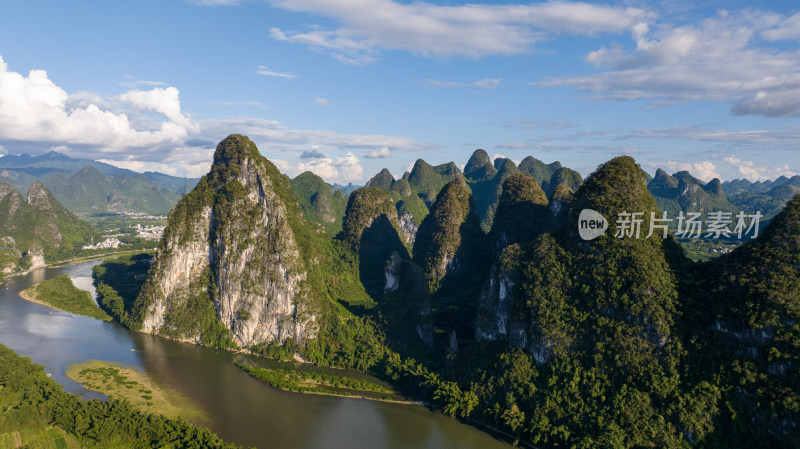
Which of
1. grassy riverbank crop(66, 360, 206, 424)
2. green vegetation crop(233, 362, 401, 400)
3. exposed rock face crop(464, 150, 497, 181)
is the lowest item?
grassy riverbank crop(66, 360, 206, 424)

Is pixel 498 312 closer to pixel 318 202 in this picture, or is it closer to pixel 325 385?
pixel 325 385

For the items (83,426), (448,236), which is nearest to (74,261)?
(83,426)

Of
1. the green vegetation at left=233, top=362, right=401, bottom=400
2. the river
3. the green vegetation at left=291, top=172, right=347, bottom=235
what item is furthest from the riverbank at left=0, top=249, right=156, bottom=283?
the green vegetation at left=233, top=362, right=401, bottom=400

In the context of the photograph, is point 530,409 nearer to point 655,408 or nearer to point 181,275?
point 655,408

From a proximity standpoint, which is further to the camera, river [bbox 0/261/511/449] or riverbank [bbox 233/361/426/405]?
riverbank [bbox 233/361/426/405]

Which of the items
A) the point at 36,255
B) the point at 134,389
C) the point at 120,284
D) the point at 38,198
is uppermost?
the point at 38,198

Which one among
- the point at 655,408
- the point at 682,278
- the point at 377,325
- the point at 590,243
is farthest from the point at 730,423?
the point at 377,325

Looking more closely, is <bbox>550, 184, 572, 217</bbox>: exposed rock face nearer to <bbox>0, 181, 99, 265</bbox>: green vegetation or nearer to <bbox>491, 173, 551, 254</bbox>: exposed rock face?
<bbox>491, 173, 551, 254</bbox>: exposed rock face
